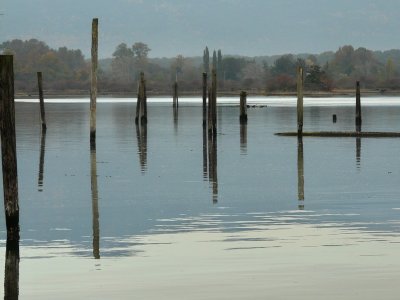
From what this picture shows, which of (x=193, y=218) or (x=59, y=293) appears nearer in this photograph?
(x=59, y=293)

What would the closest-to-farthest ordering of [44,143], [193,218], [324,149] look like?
[193,218] < [324,149] < [44,143]

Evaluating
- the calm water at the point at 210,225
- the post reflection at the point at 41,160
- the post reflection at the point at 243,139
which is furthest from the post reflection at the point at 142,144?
the post reflection at the point at 243,139

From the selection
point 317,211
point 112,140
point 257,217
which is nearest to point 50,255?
point 257,217

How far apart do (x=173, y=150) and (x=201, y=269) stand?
28862 millimetres

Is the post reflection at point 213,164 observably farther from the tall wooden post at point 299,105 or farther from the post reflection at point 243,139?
the tall wooden post at point 299,105

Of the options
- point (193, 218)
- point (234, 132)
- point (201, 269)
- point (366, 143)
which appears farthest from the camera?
point (234, 132)

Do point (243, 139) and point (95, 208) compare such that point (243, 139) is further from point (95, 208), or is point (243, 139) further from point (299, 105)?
point (95, 208)

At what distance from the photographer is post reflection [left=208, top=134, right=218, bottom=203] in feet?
95.3

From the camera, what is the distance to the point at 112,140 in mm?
54219

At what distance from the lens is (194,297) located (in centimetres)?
1523

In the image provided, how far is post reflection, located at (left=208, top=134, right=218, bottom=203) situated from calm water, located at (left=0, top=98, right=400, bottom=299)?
0.07m

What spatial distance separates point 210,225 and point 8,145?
4.08m

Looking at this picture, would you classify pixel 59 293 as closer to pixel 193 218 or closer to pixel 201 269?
pixel 201 269

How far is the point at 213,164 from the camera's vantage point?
37812 mm
